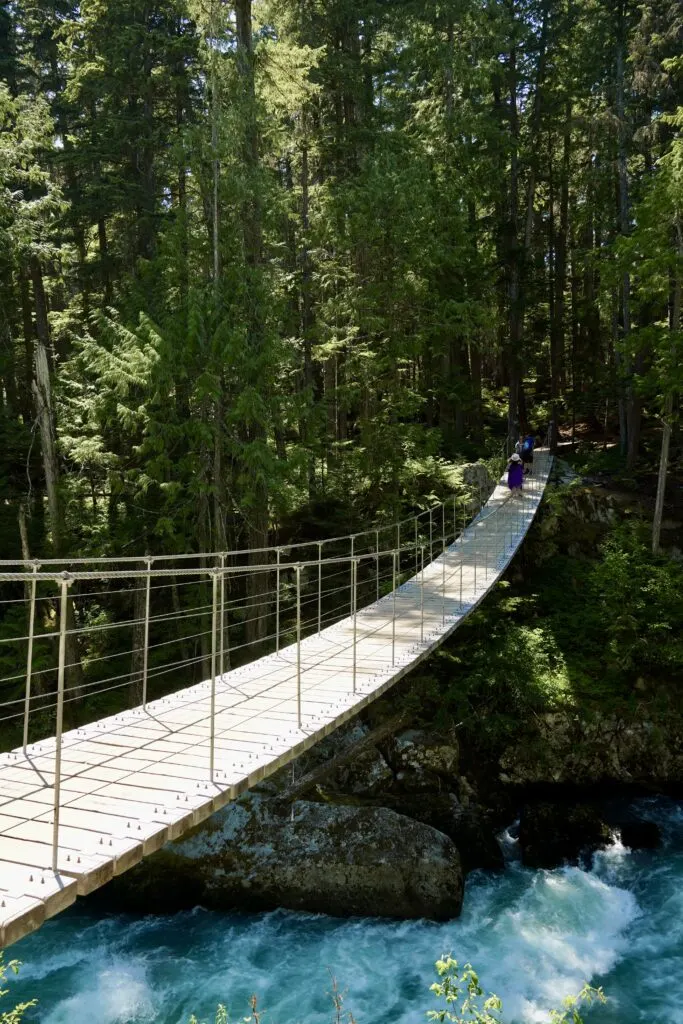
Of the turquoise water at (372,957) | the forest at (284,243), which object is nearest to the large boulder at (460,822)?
the turquoise water at (372,957)

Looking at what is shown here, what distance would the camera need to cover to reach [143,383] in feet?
28.8

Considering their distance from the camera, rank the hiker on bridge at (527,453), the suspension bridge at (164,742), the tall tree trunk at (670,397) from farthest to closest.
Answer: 1. the hiker on bridge at (527,453)
2. the tall tree trunk at (670,397)
3. the suspension bridge at (164,742)

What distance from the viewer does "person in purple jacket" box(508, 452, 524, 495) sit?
13.2 metres

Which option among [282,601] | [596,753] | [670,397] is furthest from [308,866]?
[670,397]

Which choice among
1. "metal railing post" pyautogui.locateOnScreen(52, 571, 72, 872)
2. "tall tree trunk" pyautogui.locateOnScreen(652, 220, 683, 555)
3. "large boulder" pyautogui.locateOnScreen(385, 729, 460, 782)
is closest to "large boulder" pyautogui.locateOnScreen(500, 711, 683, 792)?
"large boulder" pyautogui.locateOnScreen(385, 729, 460, 782)

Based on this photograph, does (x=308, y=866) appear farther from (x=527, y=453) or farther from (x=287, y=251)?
(x=527, y=453)

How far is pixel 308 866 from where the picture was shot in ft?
24.3

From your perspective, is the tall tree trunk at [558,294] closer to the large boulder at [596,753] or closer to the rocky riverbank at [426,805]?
the rocky riverbank at [426,805]

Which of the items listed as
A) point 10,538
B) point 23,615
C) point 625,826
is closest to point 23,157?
point 10,538

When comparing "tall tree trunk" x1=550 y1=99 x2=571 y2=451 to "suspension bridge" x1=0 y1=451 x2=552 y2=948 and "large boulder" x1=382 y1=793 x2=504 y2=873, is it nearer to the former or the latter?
"suspension bridge" x1=0 y1=451 x2=552 y2=948

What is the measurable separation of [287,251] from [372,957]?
9.38m

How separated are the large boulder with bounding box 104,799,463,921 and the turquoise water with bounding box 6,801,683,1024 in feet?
0.58

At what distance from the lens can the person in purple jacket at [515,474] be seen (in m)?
13.2

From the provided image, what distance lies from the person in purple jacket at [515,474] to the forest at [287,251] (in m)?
1.20
